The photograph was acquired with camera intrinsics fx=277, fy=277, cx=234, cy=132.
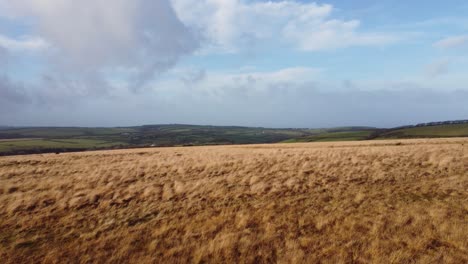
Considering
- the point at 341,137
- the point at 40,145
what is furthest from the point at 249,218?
the point at 40,145

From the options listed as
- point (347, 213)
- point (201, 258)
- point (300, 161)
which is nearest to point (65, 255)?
point (201, 258)

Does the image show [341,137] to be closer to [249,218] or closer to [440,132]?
[440,132]

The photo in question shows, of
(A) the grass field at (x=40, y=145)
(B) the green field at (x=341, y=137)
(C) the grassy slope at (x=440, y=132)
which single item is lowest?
(A) the grass field at (x=40, y=145)

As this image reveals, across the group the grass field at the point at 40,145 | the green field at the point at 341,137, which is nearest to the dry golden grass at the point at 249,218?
the green field at the point at 341,137

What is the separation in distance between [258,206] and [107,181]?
1058 centimetres

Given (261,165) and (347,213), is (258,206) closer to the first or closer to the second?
(347,213)

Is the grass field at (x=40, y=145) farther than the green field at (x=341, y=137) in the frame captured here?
No

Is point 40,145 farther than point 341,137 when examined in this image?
Yes

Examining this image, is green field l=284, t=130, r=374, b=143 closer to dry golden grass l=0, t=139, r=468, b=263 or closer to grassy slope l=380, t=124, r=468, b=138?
grassy slope l=380, t=124, r=468, b=138

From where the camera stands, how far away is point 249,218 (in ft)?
33.9

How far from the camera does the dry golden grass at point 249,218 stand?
7914 mm

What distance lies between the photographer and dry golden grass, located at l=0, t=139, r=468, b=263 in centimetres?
791

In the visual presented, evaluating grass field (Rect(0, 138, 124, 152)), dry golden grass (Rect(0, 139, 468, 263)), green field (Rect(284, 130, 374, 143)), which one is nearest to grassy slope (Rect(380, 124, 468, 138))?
green field (Rect(284, 130, 374, 143))

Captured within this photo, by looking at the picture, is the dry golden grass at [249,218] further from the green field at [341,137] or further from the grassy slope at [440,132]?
the green field at [341,137]
